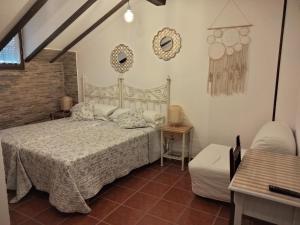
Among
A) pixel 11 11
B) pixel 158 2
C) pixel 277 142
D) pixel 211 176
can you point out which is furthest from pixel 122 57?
pixel 277 142

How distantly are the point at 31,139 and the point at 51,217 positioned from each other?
1078 mm

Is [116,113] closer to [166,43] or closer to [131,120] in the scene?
[131,120]

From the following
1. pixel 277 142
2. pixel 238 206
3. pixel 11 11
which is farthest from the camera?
pixel 11 11

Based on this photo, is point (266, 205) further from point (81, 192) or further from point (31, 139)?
point (31, 139)

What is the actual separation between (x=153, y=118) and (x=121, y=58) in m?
1.25

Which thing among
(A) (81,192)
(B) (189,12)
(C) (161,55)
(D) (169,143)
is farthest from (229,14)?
(A) (81,192)

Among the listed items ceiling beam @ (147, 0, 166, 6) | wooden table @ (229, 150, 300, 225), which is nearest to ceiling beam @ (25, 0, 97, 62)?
ceiling beam @ (147, 0, 166, 6)

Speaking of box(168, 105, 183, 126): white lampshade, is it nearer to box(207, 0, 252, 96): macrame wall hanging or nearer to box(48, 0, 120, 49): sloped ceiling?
box(207, 0, 252, 96): macrame wall hanging

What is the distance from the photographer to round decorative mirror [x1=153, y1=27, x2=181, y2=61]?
3488 millimetres

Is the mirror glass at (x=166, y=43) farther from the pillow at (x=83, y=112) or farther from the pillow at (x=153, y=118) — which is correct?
the pillow at (x=83, y=112)

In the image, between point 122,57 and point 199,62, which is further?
point 122,57

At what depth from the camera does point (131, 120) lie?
11.7 feet

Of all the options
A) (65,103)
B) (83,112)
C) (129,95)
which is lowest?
(83,112)

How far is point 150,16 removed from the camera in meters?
3.65
